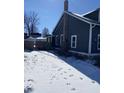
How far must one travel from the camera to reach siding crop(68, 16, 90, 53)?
175 inches

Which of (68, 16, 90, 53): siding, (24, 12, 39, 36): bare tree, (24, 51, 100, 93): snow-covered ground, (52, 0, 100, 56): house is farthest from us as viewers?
(68, 16, 90, 53): siding

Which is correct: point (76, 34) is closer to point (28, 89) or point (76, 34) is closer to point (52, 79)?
point (52, 79)

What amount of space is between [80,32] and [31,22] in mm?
3375

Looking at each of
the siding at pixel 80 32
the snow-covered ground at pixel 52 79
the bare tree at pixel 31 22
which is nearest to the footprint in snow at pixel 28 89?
the snow-covered ground at pixel 52 79

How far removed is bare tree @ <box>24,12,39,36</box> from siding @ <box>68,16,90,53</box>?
297 centimetres

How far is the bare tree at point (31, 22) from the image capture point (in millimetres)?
1390

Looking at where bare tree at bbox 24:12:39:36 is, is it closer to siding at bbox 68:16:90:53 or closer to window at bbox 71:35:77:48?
siding at bbox 68:16:90:53

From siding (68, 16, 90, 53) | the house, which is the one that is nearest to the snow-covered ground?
the house

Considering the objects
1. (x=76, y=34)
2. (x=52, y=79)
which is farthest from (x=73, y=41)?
(x=52, y=79)

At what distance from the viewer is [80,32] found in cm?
472

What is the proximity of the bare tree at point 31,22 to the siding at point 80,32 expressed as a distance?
2.97m

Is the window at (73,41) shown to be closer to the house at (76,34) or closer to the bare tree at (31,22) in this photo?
the house at (76,34)
